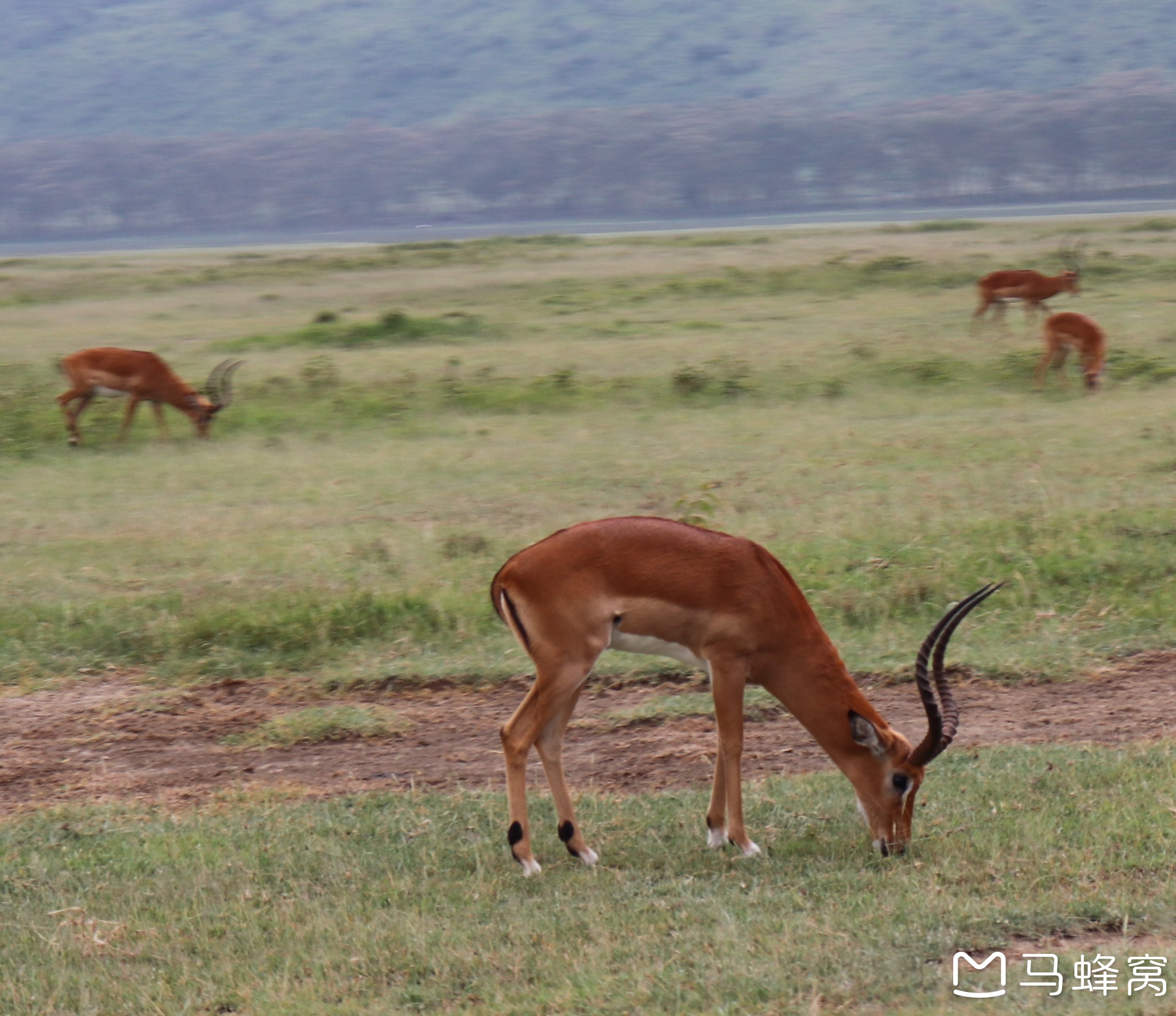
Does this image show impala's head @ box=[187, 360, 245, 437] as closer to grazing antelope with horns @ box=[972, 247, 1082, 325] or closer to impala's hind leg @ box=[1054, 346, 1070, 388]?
impala's hind leg @ box=[1054, 346, 1070, 388]

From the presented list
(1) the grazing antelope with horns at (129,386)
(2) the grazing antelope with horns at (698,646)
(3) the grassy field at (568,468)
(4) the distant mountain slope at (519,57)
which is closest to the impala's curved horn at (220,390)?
(3) the grassy field at (568,468)

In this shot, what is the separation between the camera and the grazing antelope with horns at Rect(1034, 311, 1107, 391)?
52.4 feet

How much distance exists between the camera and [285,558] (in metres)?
9.80

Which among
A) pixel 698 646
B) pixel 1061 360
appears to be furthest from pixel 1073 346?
pixel 698 646

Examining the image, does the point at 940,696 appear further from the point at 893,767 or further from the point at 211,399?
the point at 211,399

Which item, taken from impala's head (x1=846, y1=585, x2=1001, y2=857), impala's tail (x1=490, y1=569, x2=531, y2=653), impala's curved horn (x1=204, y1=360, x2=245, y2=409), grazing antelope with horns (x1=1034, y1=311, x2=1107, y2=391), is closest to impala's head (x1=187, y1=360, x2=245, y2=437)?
impala's curved horn (x1=204, y1=360, x2=245, y2=409)

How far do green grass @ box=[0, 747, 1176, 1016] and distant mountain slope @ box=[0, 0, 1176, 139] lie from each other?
403 feet

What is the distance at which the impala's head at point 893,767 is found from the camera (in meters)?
4.93

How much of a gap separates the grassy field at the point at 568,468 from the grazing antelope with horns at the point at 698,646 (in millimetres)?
2485

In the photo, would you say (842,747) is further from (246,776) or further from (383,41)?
(383,41)

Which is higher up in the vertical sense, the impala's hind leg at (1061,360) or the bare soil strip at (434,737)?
the impala's hind leg at (1061,360)

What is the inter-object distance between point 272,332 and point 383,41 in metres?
145

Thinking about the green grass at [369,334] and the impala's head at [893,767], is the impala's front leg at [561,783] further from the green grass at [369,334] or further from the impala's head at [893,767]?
the green grass at [369,334]

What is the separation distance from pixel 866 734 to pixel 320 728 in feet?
9.77
